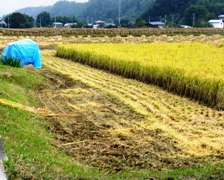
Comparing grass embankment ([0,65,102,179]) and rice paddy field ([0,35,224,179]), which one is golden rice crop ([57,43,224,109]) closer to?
rice paddy field ([0,35,224,179])

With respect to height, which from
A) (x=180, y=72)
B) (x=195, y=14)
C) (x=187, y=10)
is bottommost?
(x=180, y=72)

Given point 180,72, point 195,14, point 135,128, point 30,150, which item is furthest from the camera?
point 195,14

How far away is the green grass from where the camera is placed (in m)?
5.79

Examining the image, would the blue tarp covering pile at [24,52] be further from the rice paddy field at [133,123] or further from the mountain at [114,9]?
the mountain at [114,9]

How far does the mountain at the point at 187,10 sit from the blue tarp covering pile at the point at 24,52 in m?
58.5

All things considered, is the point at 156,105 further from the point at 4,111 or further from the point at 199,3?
the point at 199,3

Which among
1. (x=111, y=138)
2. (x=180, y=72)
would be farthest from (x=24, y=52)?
(x=111, y=138)

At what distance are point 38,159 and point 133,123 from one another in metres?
3.93

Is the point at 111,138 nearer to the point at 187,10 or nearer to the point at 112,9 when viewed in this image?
the point at 187,10

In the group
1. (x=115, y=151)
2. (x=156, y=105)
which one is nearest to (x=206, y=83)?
(x=156, y=105)

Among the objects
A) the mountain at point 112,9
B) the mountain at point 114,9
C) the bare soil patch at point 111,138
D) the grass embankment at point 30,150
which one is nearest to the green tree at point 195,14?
the mountain at point 112,9

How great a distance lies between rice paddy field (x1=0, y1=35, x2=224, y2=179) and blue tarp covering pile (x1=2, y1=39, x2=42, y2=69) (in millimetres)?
1947

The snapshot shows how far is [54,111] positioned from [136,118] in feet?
6.98

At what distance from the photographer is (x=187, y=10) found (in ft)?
253
